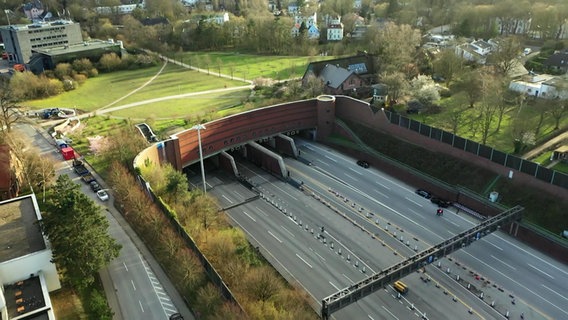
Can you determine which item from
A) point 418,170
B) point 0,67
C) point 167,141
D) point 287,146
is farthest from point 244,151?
point 0,67

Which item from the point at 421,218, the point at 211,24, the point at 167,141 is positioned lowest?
the point at 421,218

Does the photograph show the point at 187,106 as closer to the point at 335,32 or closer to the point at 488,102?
the point at 488,102

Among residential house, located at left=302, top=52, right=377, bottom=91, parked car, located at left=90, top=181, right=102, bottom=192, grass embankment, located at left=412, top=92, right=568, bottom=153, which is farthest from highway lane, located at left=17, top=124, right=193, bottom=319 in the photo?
residential house, located at left=302, top=52, right=377, bottom=91

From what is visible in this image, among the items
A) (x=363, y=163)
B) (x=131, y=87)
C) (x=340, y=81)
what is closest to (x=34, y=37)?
(x=131, y=87)

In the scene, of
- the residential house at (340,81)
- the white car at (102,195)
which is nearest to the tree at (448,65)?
the residential house at (340,81)

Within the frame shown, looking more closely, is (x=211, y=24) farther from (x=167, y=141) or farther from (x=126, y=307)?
(x=126, y=307)

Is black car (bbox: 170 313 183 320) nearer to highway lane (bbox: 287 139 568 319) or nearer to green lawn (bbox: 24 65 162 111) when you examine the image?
highway lane (bbox: 287 139 568 319)
